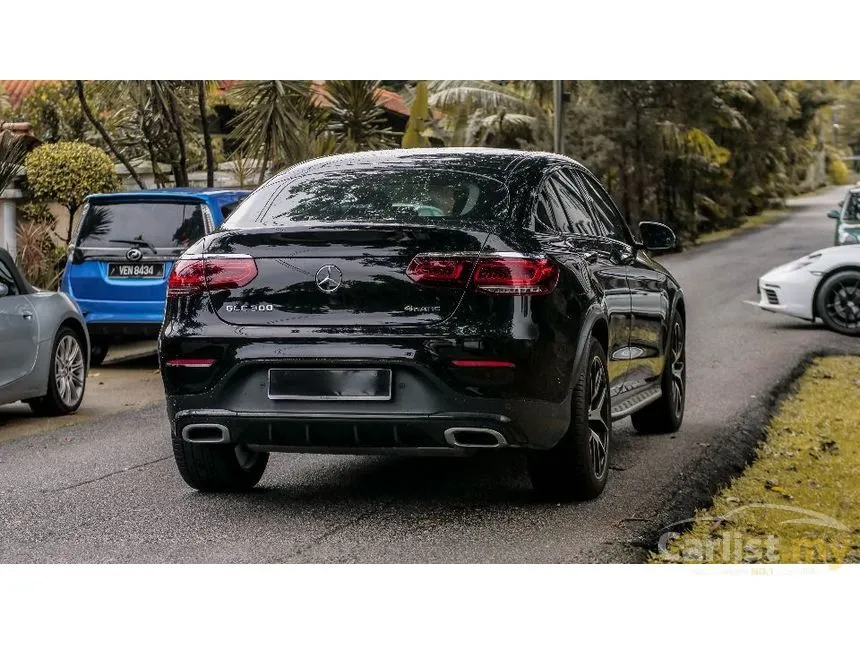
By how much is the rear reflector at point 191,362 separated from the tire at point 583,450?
1.52 meters

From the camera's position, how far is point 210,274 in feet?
20.9

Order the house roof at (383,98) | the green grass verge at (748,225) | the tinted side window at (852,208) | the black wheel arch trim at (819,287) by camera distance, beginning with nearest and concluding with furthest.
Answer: the black wheel arch trim at (819,287), the tinted side window at (852,208), the house roof at (383,98), the green grass verge at (748,225)

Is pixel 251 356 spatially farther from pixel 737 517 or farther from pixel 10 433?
pixel 10 433

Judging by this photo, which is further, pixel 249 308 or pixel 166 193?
pixel 166 193

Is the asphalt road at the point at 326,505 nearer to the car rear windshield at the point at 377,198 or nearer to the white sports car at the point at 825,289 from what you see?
the car rear windshield at the point at 377,198

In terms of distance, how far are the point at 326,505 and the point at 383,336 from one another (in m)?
1.17

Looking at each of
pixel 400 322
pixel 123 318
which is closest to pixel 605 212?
pixel 400 322

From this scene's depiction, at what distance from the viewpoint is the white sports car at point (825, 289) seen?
52.1 ft

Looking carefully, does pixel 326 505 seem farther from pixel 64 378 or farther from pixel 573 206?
pixel 64 378

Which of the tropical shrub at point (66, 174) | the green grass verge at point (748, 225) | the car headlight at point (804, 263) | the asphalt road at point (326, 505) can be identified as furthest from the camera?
the green grass verge at point (748, 225)

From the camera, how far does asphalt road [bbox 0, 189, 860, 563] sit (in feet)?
19.2

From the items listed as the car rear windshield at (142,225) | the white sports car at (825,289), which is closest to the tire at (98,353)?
the car rear windshield at (142,225)
